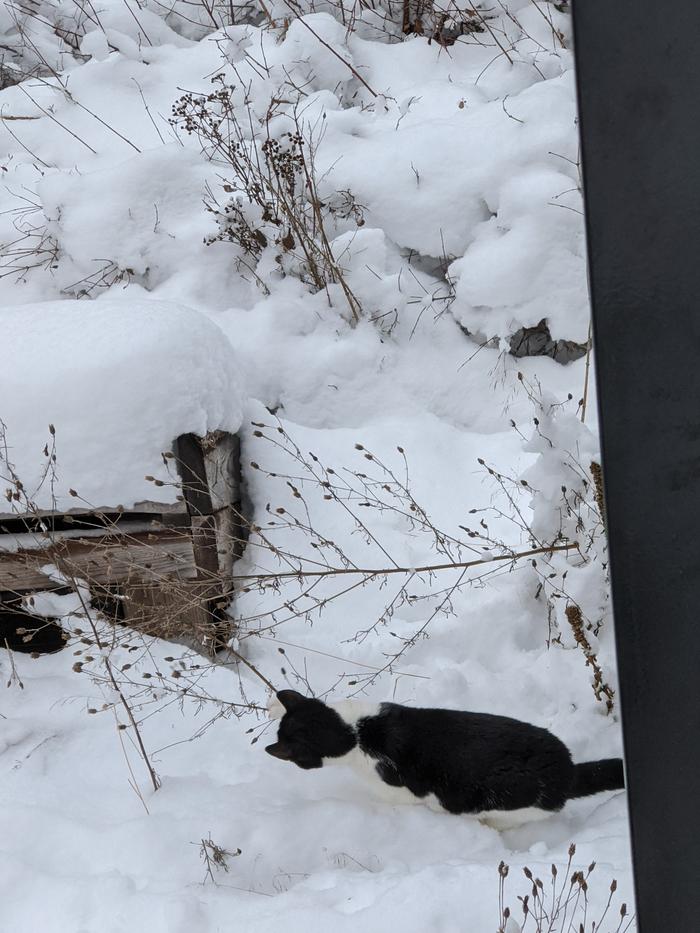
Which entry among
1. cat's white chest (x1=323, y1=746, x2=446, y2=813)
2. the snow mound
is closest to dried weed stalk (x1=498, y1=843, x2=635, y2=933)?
cat's white chest (x1=323, y1=746, x2=446, y2=813)

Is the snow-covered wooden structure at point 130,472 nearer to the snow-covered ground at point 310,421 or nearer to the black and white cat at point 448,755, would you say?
the snow-covered ground at point 310,421

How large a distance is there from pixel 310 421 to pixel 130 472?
1472mm

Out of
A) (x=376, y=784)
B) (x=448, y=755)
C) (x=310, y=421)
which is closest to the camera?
(x=448, y=755)

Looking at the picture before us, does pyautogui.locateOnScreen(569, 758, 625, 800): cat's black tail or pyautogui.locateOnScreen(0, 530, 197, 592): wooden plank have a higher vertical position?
pyautogui.locateOnScreen(0, 530, 197, 592): wooden plank

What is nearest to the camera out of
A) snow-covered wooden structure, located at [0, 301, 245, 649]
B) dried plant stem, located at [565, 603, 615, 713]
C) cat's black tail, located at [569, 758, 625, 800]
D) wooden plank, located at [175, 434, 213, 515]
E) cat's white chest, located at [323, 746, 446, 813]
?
cat's black tail, located at [569, 758, 625, 800]

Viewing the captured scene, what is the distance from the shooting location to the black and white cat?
7.17 feet

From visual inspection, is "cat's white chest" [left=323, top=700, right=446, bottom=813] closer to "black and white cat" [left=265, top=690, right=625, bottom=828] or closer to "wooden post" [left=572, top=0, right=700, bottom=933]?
"black and white cat" [left=265, top=690, right=625, bottom=828]

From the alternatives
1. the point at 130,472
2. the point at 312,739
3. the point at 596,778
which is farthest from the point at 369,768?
the point at 130,472

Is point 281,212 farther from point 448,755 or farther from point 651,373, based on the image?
point 651,373

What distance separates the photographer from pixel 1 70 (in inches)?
245

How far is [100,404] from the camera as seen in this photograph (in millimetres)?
2664

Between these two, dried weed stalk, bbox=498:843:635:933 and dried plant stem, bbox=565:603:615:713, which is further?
dried plant stem, bbox=565:603:615:713

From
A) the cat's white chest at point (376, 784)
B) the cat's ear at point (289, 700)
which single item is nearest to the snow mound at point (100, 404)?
the cat's ear at point (289, 700)

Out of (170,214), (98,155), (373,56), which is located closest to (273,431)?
(170,214)
